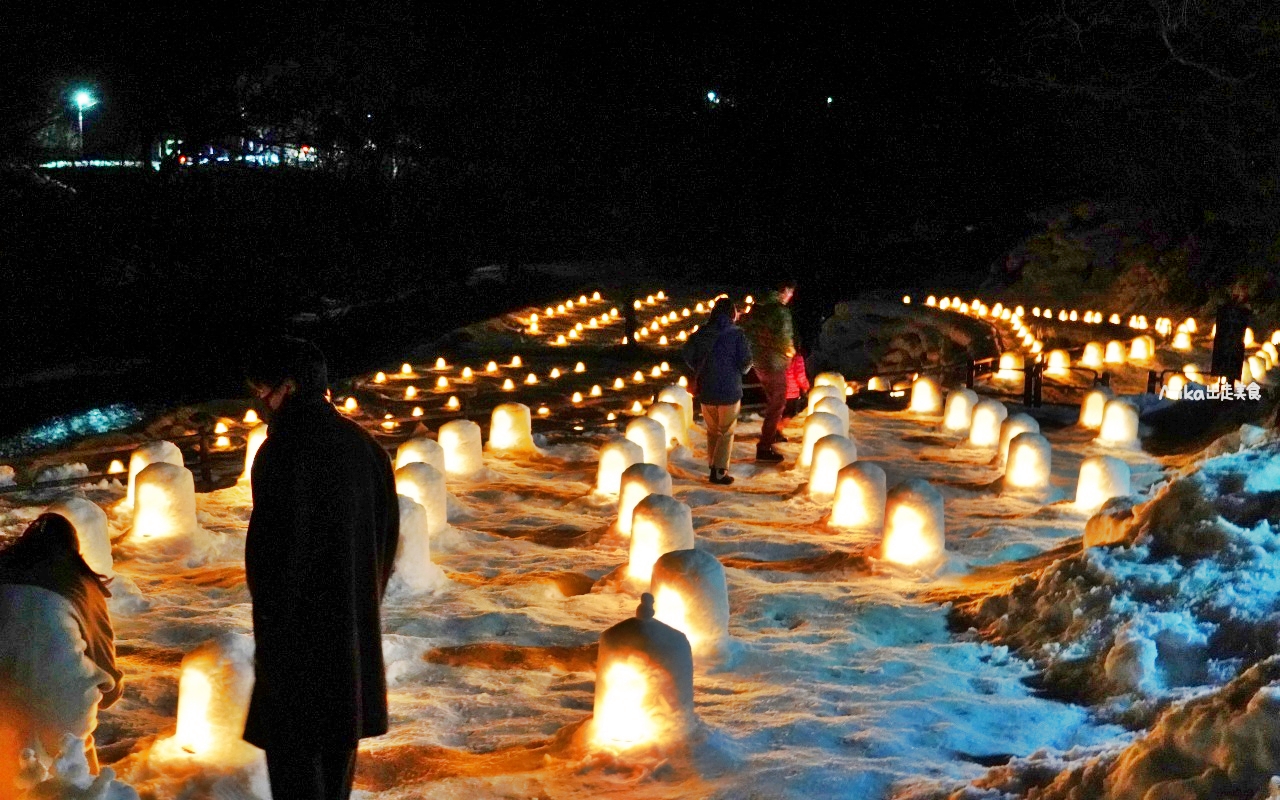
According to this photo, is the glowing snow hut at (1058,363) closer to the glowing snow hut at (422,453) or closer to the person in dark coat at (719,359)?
the person in dark coat at (719,359)

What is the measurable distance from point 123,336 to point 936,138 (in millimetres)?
16009

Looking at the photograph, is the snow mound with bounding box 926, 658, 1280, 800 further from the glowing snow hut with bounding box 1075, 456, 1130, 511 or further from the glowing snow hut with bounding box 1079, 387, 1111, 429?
the glowing snow hut with bounding box 1079, 387, 1111, 429

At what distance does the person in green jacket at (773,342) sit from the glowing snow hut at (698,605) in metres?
5.40

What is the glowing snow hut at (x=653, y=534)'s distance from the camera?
7.98 meters

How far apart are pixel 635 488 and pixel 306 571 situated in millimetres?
5594

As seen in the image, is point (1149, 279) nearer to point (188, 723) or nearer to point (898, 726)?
point (898, 726)

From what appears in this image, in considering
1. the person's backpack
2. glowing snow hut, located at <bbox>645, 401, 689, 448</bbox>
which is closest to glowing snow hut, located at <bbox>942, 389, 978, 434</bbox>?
glowing snow hut, located at <bbox>645, 401, 689, 448</bbox>

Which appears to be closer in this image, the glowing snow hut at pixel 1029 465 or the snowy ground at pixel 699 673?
the snowy ground at pixel 699 673

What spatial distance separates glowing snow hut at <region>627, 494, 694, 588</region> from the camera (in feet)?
26.2

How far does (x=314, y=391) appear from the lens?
382 centimetres

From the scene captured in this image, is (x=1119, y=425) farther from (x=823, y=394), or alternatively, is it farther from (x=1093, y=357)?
(x=1093, y=357)

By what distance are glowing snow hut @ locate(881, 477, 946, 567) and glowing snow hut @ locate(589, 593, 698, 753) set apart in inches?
135

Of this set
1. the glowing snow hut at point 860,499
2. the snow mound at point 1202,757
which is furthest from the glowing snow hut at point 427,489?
the snow mound at point 1202,757

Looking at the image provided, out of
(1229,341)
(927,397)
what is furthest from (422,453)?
(1229,341)
